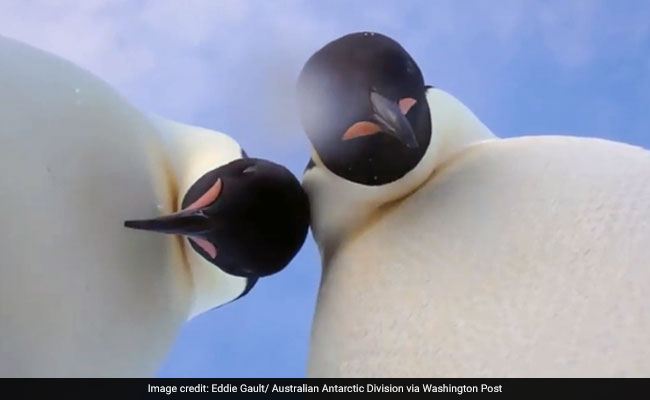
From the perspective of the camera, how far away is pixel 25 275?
2.61 ft

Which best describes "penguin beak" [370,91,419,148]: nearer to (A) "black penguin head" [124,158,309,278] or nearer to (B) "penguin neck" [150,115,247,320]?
(A) "black penguin head" [124,158,309,278]

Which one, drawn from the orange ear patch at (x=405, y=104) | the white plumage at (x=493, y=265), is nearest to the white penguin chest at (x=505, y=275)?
the white plumage at (x=493, y=265)

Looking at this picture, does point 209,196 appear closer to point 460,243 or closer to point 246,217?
point 246,217

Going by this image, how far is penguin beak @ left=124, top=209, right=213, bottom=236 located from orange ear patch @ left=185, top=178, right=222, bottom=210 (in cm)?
2

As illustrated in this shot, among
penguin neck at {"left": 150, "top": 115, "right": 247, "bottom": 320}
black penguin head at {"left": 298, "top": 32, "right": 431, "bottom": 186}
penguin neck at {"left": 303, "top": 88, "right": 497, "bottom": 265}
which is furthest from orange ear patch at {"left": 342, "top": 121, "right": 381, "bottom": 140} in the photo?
penguin neck at {"left": 150, "top": 115, "right": 247, "bottom": 320}

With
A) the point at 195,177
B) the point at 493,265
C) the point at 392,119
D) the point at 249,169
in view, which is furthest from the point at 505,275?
the point at 195,177

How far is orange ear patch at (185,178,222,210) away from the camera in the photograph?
87cm

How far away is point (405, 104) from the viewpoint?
2.64 ft

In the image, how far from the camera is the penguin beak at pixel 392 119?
0.75 meters
